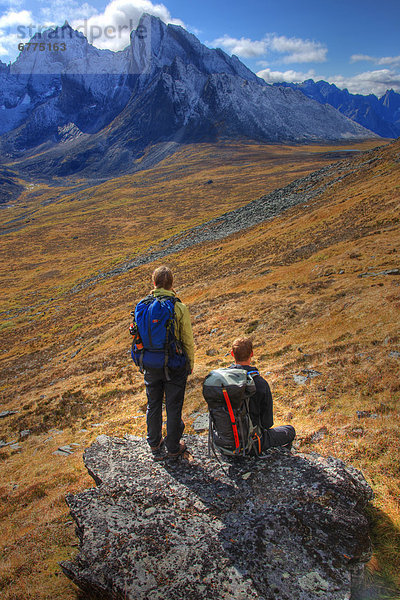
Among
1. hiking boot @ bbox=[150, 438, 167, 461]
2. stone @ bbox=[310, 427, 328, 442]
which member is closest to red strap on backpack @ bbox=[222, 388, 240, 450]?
hiking boot @ bbox=[150, 438, 167, 461]

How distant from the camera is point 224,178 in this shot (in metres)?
146

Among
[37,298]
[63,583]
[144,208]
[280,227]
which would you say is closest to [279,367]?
[63,583]

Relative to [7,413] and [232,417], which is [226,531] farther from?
[7,413]

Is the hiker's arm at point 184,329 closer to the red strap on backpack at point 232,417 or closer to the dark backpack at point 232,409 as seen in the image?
the dark backpack at point 232,409

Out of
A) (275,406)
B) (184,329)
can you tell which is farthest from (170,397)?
(275,406)

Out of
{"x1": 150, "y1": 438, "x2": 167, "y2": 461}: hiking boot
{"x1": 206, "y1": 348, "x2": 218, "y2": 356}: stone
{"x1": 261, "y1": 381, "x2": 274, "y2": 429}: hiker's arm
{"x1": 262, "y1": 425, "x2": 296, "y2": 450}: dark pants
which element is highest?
{"x1": 261, "y1": 381, "x2": 274, "y2": 429}: hiker's arm

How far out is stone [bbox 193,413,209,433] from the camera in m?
8.37

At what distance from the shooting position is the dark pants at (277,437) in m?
5.66

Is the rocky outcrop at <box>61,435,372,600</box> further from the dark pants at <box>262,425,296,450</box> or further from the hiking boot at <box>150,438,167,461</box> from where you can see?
the hiking boot at <box>150,438,167,461</box>

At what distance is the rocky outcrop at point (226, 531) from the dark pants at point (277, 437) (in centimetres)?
16

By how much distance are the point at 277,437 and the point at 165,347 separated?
2.49 metres

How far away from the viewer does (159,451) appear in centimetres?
632

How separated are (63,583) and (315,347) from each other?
9.38 m

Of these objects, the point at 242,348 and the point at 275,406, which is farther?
the point at 275,406
